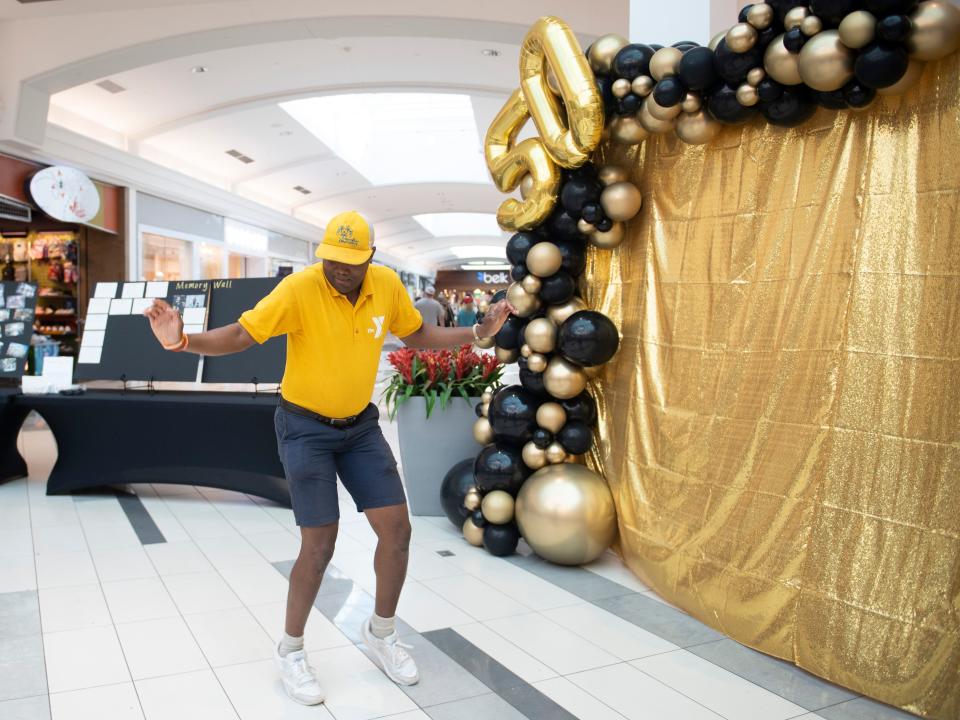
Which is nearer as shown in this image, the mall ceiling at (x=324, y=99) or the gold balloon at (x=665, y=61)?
the gold balloon at (x=665, y=61)

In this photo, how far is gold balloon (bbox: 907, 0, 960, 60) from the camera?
7.32ft

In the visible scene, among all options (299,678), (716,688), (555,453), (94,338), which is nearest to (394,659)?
(299,678)

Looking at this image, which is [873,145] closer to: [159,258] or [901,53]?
[901,53]

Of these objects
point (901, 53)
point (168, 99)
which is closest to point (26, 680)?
point (901, 53)

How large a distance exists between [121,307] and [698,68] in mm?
4276

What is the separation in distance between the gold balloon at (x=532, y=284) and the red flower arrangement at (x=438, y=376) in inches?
40.2

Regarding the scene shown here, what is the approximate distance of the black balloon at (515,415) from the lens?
152 inches

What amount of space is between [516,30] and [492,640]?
5.42 meters

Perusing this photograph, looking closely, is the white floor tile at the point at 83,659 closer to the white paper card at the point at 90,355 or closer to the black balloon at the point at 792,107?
the white paper card at the point at 90,355

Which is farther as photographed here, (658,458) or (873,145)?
(658,458)

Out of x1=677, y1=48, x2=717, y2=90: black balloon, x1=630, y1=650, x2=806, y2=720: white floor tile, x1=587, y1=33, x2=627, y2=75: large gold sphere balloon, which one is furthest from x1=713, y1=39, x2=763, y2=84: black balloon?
x1=630, y1=650, x2=806, y2=720: white floor tile

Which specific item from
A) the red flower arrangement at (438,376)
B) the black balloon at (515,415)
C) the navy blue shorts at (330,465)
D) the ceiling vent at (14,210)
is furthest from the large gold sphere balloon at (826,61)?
the ceiling vent at (14,210)

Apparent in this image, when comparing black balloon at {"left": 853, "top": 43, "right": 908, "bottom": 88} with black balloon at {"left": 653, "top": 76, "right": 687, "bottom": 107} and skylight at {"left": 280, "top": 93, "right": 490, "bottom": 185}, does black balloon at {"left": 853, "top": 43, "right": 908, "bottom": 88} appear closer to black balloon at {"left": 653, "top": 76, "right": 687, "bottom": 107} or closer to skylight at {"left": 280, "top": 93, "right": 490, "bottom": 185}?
black balloon at {"left": 653, "top": 76, "right": 687, "bottom": 107}

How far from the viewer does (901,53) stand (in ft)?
7.57
